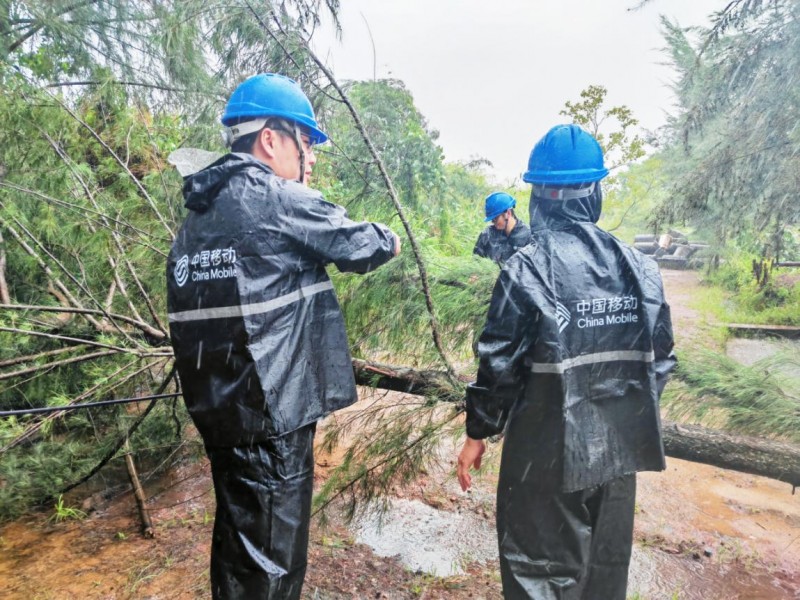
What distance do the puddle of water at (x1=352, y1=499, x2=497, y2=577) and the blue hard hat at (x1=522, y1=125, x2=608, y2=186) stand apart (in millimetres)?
2189

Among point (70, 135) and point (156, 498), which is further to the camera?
point (156, 498)

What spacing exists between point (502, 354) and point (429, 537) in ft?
7.06

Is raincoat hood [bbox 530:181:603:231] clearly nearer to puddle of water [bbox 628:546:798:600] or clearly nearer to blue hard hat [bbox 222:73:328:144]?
blue hard hat [bbox 222:73:328:144]

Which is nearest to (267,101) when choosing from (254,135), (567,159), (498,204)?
(254,135)

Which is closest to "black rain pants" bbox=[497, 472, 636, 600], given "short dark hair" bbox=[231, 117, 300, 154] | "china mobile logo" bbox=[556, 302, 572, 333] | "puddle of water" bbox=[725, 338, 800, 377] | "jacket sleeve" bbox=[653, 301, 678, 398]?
"jacket sleeve" bbox=[653, 301, 678, 398]

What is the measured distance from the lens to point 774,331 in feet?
26.2

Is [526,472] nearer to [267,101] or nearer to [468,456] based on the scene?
[468,456]

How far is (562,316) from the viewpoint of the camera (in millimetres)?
1604

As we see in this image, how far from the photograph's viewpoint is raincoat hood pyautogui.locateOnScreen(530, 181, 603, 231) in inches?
70.7

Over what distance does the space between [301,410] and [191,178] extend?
0.93 meters

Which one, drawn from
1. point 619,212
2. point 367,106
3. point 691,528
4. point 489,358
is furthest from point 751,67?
point 619,212

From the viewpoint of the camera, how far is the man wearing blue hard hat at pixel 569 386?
1.63m

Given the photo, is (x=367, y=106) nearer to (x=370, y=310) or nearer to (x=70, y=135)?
(x=370, y=310)

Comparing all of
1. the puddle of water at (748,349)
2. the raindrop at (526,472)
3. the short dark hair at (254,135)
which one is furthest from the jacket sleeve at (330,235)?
the puddle of water at (748,349)
